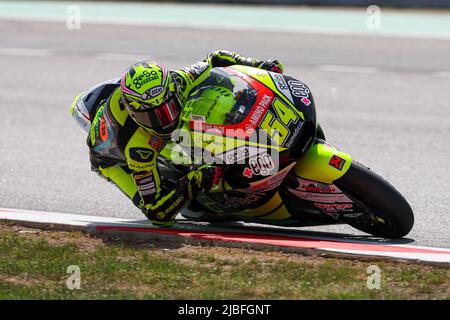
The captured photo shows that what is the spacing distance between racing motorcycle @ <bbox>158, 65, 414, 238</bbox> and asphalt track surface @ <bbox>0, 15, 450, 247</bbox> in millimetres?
437

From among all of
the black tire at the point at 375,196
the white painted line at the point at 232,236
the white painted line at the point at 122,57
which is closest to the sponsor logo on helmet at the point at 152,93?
the white painted line at the point at 232,236

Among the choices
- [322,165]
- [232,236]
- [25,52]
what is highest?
[25,52]

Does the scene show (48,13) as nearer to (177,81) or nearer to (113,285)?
(177,81)

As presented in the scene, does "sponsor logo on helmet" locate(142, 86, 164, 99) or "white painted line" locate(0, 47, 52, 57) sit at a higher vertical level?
"white painted line" locate(0, 47, 52, 57)

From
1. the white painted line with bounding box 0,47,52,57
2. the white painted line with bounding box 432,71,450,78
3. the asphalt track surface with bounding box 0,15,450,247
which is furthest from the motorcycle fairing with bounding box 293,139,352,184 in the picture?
the white painted line with bounding box 0,47,52,57

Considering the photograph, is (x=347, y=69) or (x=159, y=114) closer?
A: (x=159, y=114)

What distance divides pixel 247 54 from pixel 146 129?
26.0ft

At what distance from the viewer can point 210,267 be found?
592 cm

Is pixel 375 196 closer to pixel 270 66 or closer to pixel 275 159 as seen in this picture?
pixel 275 159

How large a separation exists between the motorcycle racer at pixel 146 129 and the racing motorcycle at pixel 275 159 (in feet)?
0.47

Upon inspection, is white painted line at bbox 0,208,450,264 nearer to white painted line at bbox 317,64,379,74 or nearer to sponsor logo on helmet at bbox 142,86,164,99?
sponsor logo on helmet at bbox 142,86,164,99

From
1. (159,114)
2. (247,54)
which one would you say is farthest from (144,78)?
(247,54)

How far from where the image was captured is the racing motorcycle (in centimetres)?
627

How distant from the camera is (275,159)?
6.31 meters
